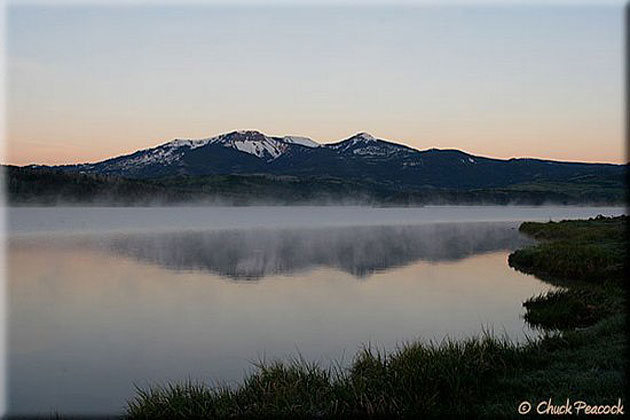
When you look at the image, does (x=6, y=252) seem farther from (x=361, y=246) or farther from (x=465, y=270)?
(x=465, y=270)

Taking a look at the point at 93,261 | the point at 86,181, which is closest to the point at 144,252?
the point at 93,261

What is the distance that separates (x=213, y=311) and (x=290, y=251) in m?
A: 28.4

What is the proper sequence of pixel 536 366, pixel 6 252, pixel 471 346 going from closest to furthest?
pixel 536 366 → pixel 471 346 → pixel 6 252

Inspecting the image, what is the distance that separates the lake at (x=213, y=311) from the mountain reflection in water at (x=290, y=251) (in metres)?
0.34

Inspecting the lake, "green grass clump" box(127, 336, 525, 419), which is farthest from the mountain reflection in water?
"green grass clump" box(127, 336, 525, 419)

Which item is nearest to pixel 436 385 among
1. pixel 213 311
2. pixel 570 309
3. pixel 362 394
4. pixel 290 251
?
pixel 362 394

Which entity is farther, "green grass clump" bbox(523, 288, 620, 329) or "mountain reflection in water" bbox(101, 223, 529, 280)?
"mountain reflection in water" bbox(101, 223, 529, 280)

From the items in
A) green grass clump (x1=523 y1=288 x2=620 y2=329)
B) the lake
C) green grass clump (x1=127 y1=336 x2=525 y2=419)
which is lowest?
the lake

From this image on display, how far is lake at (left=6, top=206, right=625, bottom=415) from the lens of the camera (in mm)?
16891

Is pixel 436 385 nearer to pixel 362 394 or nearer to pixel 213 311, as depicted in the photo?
pixel 362 394

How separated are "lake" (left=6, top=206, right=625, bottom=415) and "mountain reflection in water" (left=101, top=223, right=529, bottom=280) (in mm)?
342

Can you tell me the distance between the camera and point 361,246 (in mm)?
60750

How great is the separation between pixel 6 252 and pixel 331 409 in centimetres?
4808

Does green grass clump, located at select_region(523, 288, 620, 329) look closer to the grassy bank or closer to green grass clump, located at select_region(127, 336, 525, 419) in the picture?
the grassy bank
